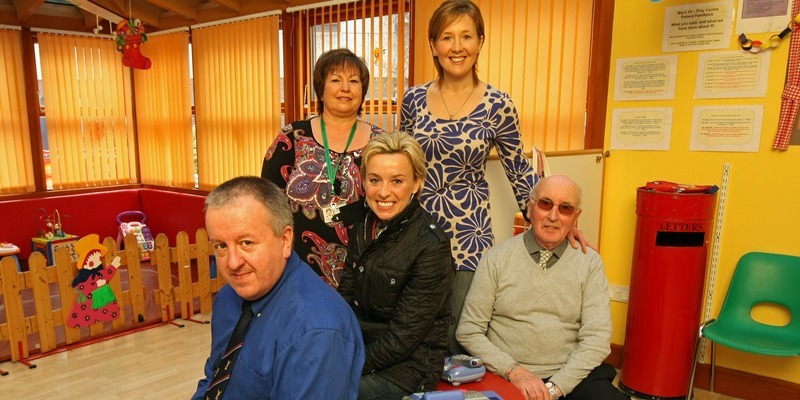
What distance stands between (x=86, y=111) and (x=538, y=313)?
675 centimetres

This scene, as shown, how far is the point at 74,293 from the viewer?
379 centimetres

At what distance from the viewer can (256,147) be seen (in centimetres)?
588

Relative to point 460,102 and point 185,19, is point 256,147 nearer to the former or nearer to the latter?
point 185,19

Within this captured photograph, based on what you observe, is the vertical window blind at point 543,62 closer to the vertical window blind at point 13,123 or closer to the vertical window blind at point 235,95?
the vertical window blind at point 235,95

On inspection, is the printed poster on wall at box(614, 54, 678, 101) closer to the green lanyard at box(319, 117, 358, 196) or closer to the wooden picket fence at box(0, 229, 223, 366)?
the green lanyard at box(319, 117, 358, 196)

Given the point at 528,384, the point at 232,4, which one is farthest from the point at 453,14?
the point at 232,4

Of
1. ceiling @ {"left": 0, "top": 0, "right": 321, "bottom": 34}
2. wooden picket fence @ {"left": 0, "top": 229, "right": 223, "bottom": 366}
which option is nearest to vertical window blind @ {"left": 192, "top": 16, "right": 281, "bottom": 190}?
ceiling @ {"left": 0, "top": 0, "right": 321, "bottom": 34}

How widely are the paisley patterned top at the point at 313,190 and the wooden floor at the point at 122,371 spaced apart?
177 centimetres

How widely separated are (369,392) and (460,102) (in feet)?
3.46

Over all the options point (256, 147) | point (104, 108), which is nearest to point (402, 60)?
point (256, 147)

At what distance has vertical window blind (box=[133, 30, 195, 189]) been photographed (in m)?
6.54

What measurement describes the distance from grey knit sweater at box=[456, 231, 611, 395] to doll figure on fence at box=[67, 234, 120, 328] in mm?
3141

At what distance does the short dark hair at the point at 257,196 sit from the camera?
1.19 metres

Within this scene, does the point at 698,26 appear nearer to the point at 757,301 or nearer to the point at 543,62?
the point at 543,62
